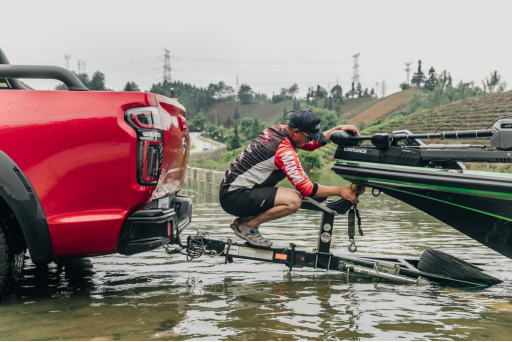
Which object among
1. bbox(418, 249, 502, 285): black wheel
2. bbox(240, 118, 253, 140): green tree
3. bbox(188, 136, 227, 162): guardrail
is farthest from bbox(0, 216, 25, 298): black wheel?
bbox(240, 118, 253, 140): green tree

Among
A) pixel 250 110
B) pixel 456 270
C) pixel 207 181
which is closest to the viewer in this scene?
pixel 456 270

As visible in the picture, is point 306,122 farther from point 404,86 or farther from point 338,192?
point 404,86

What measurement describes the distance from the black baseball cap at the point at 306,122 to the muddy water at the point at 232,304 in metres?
1.36

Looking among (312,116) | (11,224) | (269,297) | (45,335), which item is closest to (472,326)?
(269,297)

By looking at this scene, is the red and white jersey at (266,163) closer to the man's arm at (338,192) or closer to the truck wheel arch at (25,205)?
the man's arm at (338,192)

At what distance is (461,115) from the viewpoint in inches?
2859

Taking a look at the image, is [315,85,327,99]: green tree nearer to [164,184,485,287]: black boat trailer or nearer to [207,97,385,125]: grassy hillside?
[207,97,385,125]: grassy hillside

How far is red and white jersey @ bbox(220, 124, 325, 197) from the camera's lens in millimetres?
5516

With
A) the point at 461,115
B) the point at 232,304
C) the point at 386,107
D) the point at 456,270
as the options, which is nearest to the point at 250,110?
the point at 386,107

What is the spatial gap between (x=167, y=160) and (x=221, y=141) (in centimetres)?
9098

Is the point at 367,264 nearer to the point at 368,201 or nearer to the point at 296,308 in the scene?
the point at 296,308

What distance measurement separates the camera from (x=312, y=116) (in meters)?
5.68

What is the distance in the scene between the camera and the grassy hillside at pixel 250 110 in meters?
166

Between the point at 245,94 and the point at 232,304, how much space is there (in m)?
182
